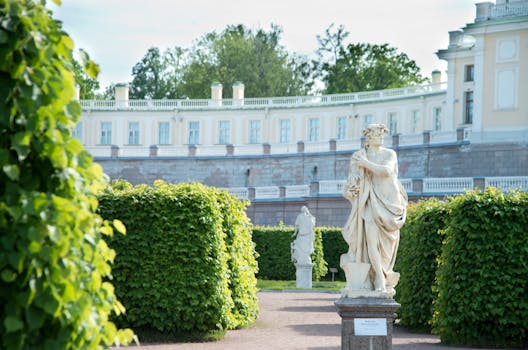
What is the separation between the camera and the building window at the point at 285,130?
70.4 m

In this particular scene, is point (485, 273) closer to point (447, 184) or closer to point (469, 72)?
point (447, 184)

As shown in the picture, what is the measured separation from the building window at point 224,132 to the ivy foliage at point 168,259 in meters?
56.8

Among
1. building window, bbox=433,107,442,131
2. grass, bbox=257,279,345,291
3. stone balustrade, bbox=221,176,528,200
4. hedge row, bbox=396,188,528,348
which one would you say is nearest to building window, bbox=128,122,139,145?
building window, bbox=433,107,442,131

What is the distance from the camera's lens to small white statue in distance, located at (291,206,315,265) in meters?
29.9

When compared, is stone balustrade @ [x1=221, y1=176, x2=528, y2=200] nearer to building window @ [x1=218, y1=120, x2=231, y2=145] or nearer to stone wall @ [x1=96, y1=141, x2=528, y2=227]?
stone wall @ [x1=96, y1=141, x2=528, y2=227]

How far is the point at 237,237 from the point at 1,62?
11.7m

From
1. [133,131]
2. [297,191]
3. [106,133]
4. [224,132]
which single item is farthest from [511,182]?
[106,133]

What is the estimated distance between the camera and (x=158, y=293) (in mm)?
14461

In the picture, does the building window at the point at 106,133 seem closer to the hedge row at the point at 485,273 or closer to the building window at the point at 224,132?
the building window at the point at 224,132

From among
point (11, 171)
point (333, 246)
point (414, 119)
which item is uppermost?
point (414, 119)

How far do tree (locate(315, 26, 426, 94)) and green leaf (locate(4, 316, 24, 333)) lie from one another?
69328 millimetres

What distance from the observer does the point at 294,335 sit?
15.6 meters

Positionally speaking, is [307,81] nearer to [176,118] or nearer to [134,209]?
[176,118]

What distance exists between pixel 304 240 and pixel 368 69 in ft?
149
